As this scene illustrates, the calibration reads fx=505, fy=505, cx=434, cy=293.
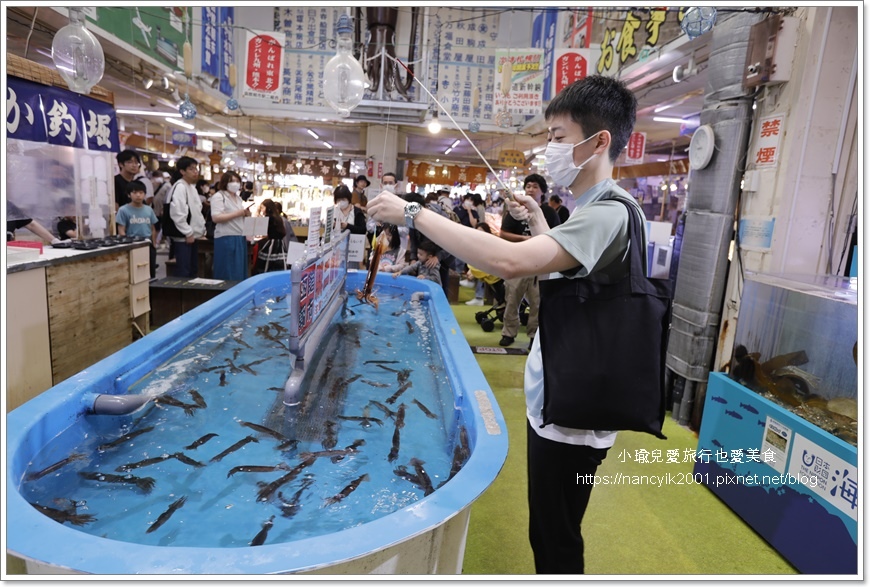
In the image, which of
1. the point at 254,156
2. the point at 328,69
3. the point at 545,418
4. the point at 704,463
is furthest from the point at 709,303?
the point at 254,156

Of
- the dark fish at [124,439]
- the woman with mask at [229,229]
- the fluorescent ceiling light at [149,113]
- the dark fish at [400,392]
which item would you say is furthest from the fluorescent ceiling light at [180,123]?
the dark fish at [124,439]

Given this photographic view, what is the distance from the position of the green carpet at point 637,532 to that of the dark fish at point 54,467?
1.72 meters

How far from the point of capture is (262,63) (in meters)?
8.02

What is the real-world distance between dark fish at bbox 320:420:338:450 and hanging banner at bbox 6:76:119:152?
3970 millimetres

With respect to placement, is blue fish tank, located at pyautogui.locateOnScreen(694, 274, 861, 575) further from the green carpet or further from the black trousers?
the black trousers

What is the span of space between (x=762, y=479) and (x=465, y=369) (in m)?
1.74

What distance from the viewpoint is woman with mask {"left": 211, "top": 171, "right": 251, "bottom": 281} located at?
20.3ft

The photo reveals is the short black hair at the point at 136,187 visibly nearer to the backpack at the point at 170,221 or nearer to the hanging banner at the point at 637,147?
the backpack at the point at 170,221

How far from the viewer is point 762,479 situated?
9.12ft

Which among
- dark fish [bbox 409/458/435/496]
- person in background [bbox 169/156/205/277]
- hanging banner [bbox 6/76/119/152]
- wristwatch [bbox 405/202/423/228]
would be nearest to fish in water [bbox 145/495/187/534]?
dark fish [bbox 409/458/435/496]

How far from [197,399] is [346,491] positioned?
3.77 feet

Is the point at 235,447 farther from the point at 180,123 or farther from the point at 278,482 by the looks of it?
the point at 180,123

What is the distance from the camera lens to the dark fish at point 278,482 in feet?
6.23

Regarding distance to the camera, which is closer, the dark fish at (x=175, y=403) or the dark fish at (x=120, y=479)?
the dark fish at (x=120, y=479)
